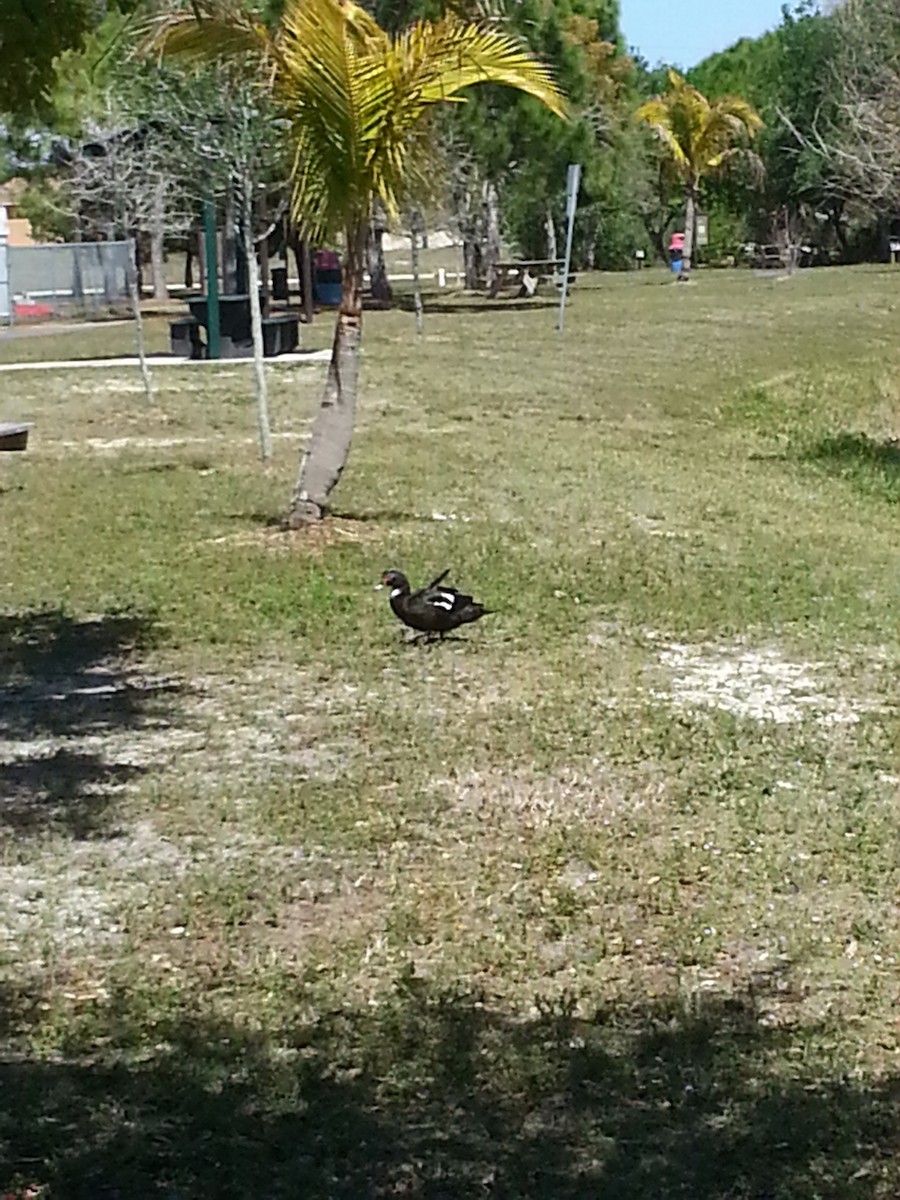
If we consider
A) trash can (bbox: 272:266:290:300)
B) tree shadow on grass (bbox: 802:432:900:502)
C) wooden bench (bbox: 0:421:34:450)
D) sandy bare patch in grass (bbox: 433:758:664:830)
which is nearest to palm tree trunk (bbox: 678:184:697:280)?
trash can (bbox: 272:266:290:300)

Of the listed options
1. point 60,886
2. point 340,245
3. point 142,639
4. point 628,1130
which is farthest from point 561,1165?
point 340,245

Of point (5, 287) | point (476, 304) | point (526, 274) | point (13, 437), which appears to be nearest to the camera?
point (13, 437)

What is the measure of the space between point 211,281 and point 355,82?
1200 cm

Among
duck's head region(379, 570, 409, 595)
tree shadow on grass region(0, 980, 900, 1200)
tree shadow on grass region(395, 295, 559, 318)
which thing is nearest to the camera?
tree shadow on grass region(0, 980, 900, 1200)

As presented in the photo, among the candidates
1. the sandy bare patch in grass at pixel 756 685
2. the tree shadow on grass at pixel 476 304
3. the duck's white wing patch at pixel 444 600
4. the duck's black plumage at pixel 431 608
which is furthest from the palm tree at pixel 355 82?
the tree shadow on grass at pixel 476 304

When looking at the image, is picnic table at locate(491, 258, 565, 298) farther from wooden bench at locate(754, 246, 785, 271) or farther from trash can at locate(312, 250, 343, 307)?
wooden bench at locate(754, 246, 785, 271)

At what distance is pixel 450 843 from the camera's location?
20.6ft

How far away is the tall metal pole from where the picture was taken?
2150 cm

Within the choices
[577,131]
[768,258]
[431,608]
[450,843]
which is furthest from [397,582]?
[768,258]

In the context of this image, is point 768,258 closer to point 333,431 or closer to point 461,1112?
point 333,431

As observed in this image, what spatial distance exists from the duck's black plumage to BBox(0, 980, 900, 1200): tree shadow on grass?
4.22 metres

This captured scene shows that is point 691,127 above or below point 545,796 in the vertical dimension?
above

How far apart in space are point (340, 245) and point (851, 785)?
6.12 m

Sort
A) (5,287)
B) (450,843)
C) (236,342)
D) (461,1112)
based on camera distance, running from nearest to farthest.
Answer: (461,1112), (450,843), (236,342), (5,287)
